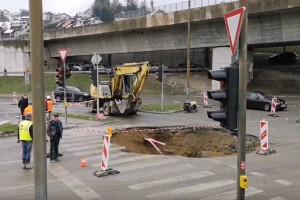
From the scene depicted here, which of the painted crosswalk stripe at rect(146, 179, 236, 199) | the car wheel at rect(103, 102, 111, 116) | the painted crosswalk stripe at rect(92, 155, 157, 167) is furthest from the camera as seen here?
the car wheel at rect(103, 102, 111, 116)

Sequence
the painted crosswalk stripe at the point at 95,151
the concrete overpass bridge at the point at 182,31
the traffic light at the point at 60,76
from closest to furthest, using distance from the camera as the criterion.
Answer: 1. the painted crosswalk stripe at the point at 95,151
2. the traffic light at the point at 60,76
3. the concrete overpass bridge at the point at 182,31

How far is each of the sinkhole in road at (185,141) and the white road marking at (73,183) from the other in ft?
11.3

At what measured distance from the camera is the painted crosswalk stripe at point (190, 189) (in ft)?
32.7

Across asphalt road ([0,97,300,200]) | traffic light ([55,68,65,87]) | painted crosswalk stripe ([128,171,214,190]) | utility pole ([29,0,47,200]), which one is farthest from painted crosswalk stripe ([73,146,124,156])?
utility pole ([29,0,47,200])

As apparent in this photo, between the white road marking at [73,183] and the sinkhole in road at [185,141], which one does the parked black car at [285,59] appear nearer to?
the sinkhole in road at [185,141]

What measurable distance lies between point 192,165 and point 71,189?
13.4 ft

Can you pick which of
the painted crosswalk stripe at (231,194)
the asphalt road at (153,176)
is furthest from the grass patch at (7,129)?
the painted crosswalk stripe at (231,194)

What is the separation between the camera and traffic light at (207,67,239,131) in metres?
7.52

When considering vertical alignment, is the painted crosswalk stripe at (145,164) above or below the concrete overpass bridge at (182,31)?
below

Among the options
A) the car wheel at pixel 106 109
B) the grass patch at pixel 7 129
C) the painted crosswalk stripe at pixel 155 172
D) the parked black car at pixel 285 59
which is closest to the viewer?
the painted crosswalk stripe at pixel 155 172

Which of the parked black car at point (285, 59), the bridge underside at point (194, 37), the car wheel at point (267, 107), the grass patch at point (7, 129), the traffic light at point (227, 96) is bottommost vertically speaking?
the grass patch at point (7, 129)

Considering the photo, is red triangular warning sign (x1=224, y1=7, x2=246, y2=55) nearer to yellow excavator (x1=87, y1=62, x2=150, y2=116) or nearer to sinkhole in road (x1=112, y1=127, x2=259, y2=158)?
sinkhole in road (x1=112, y1=127, x2=259, y2=158)

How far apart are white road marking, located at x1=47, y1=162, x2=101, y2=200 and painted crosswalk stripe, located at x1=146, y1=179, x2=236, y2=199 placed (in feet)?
4.72

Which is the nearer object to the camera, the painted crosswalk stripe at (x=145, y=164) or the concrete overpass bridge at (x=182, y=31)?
the painted crosswalk stripe at (x=145, y=164)
